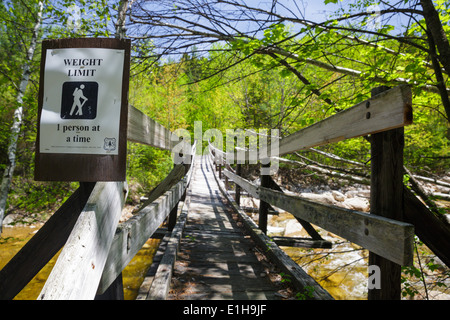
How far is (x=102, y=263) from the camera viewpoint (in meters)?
1.06

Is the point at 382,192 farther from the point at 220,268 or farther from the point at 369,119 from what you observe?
the point at 220,268

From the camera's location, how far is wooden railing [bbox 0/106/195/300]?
892 mm

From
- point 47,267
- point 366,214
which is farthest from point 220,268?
point 47,267

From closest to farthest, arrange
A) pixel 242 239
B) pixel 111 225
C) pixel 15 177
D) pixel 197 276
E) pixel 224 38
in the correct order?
pixel 111 225 → pixel 197 276 → pixel 224 38 → pixel 242 239 → pixel 15 177

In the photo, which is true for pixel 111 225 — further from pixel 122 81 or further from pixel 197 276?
pixel 197 276

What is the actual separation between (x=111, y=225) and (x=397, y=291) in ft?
5.31

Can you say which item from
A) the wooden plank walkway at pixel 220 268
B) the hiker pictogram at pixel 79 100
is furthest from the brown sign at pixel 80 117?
the wooden plank walkway at pixel 220 268

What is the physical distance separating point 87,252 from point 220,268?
87.8 inches

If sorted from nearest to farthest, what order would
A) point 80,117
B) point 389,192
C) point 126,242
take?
point 80,117
point 126,242
point 389,192

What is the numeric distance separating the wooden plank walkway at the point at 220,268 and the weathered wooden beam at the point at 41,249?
1157mm

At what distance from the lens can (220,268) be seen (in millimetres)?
2951

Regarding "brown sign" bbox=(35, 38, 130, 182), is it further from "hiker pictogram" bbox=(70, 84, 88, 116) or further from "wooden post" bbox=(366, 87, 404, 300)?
"wooden post" bbox=(366, 87, 404, 300)

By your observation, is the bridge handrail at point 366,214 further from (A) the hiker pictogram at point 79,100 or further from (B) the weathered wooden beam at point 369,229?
(A) the hiker pictogram at point 79,100
